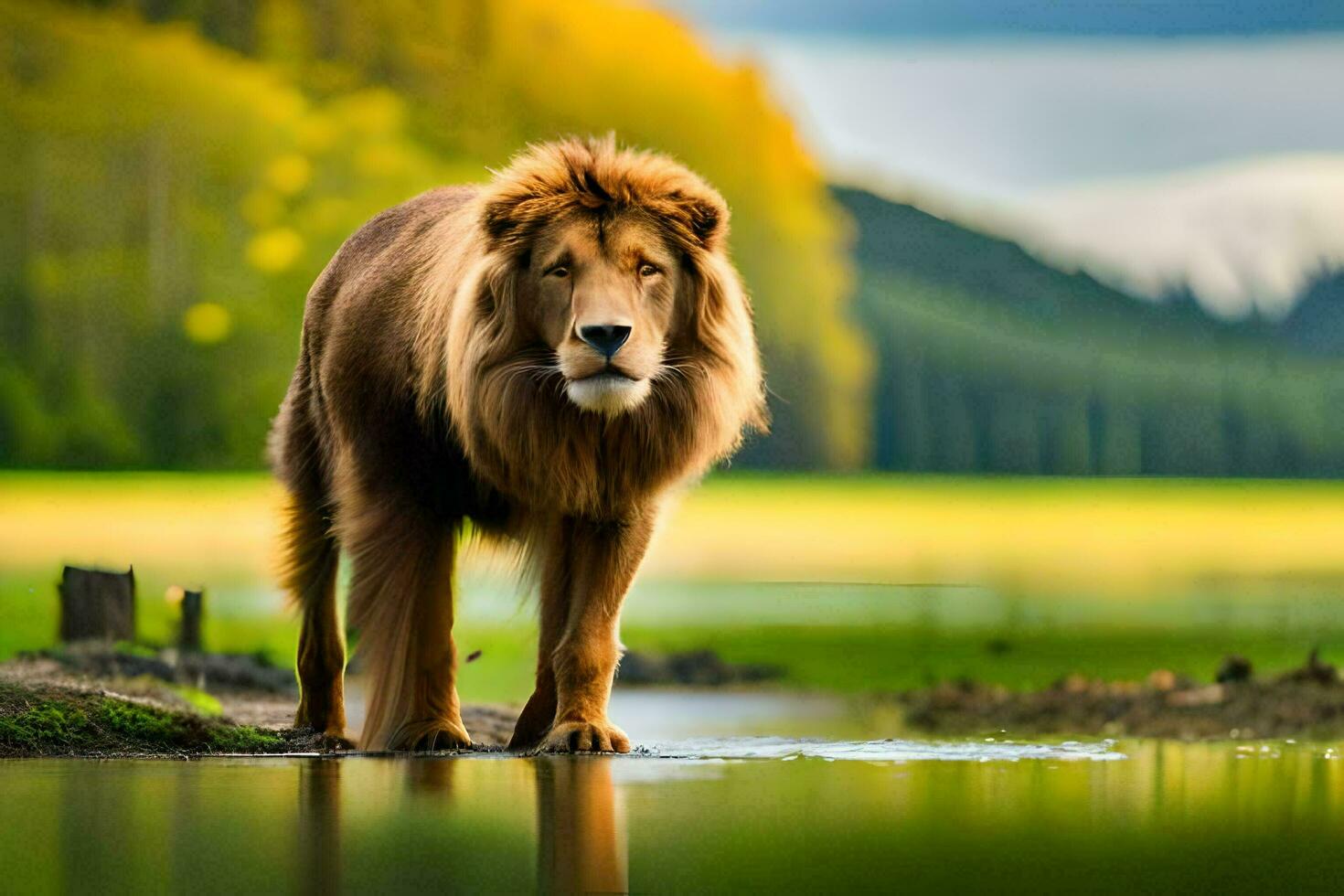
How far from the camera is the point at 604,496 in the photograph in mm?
9023

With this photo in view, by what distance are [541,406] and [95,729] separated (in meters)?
2.63

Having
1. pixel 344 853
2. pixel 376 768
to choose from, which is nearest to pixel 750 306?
pixel 376 768

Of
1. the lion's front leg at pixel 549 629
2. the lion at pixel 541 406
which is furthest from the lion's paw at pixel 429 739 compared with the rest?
the lion's front leg at pixel 549 629

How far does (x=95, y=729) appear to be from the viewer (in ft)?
29.9

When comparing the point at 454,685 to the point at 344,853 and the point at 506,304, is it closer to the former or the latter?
the point at 506,304

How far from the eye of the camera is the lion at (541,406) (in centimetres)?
860

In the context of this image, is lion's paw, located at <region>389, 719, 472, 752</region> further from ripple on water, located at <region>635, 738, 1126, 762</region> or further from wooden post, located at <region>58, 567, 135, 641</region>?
wooden post, located at <region>58, 567, 135, 641</region>

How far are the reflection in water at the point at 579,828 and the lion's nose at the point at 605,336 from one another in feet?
5.84

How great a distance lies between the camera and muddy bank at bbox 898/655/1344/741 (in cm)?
1235

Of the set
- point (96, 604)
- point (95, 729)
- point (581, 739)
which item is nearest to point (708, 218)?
point (581, 739)

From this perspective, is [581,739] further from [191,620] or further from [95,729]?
[191,620]

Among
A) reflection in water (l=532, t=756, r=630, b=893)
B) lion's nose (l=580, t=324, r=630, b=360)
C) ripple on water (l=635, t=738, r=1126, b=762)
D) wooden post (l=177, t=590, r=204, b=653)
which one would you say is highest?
lion's nose (l=580, t=324, r=630, b=360)

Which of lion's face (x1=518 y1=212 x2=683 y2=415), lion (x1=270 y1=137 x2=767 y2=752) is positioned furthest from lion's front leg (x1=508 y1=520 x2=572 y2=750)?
lion's face (x1=518 y1=212 x2=683 y2=415)

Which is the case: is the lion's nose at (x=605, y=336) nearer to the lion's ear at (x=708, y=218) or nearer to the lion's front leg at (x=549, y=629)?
the lion's ear at (x=708, y=218)
